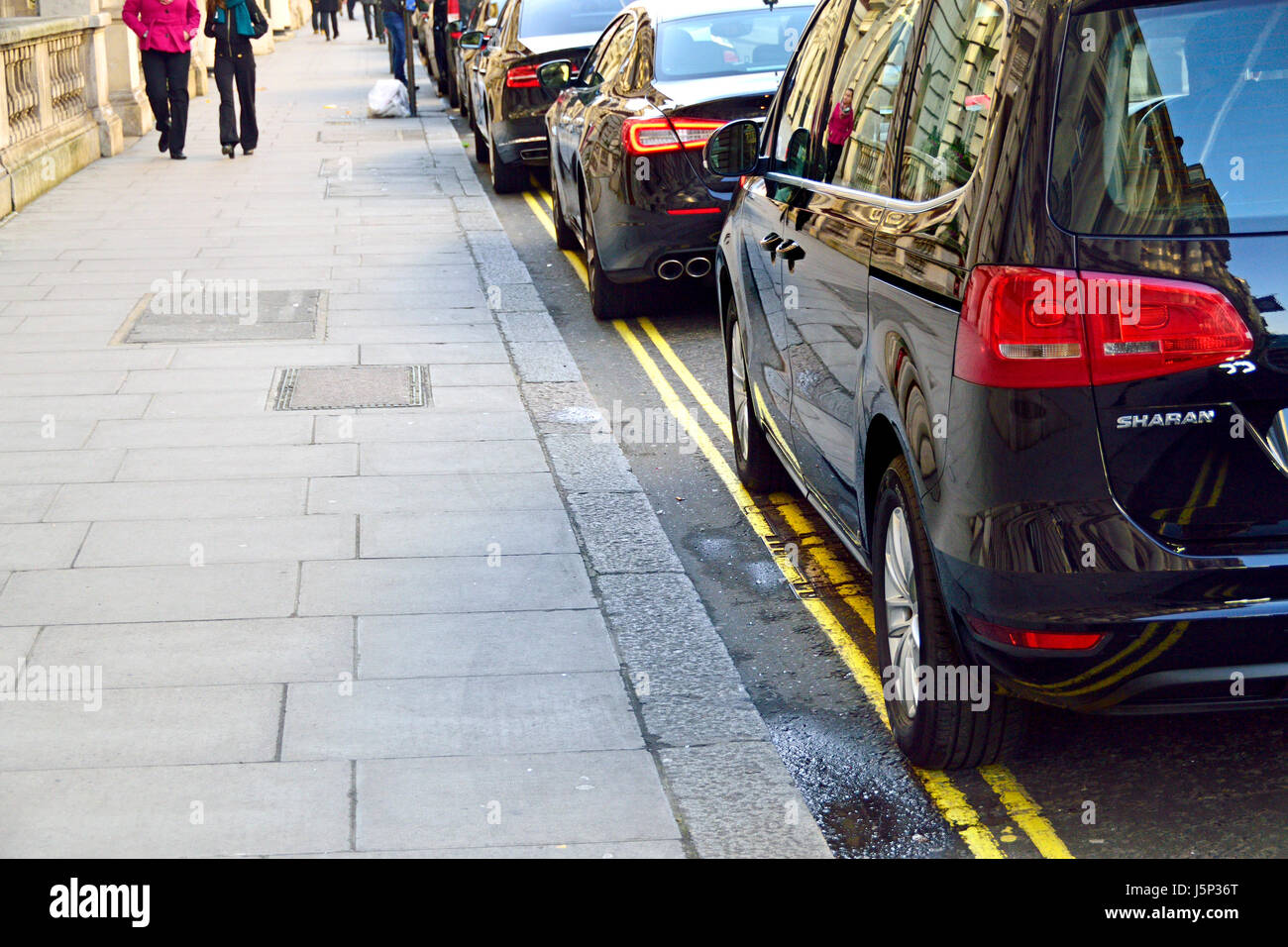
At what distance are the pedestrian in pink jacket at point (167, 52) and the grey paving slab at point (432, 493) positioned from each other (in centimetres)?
1325

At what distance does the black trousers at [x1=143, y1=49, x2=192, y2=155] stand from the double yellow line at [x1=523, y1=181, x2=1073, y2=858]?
34.6ft

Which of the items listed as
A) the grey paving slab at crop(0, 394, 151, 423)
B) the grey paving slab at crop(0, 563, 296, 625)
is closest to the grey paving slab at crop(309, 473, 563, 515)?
the grey paving slab at crop(0, 563, 296, 625)

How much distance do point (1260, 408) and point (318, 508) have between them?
405 centimetres

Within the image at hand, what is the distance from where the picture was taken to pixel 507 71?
15039mm

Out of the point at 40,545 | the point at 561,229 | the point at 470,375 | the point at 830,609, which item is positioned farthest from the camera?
the point at 561,229

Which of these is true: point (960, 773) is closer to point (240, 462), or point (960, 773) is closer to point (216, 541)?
point (216, 541)

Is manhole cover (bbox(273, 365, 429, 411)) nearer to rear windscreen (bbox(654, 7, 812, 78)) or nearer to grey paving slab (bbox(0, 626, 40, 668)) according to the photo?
rear windscreen (bbox(654, 7, 812, 78))

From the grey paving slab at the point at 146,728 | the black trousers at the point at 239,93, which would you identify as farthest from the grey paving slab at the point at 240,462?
the black trousers at the point at 239,93

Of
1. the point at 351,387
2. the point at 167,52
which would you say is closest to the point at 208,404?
the point at 351,387

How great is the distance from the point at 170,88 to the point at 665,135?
38.1ft

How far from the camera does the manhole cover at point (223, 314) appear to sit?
9.80 metres

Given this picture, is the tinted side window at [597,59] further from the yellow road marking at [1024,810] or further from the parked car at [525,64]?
the yellow road marking at [1024,810]

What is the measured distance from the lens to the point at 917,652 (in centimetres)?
404
